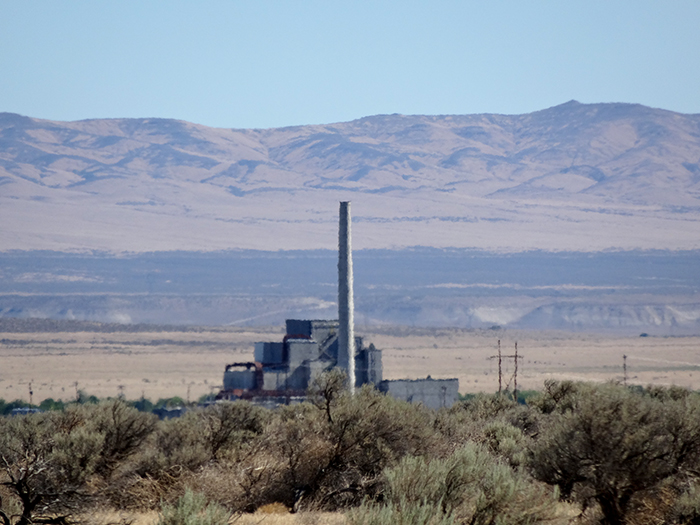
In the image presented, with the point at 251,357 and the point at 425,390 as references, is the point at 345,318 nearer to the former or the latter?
the point at 425,390

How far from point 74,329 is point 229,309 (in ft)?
136

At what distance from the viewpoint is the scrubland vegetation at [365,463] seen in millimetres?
14297

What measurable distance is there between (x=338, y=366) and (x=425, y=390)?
5655mm

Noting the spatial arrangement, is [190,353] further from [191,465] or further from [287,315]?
[191,465]

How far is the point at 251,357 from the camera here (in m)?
114

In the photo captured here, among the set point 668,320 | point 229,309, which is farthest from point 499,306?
point 229,309

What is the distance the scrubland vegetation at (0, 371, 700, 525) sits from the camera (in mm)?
14297

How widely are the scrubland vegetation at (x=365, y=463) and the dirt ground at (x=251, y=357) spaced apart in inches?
1928

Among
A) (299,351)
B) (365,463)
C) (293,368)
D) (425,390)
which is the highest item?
(365,463)

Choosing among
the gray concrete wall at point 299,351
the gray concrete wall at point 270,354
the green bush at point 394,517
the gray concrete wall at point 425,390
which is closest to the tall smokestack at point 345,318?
the gray concrete wall at point 425,390

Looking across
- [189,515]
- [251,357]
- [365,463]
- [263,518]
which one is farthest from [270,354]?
[189,515]

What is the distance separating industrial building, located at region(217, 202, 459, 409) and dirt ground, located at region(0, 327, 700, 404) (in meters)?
8.91

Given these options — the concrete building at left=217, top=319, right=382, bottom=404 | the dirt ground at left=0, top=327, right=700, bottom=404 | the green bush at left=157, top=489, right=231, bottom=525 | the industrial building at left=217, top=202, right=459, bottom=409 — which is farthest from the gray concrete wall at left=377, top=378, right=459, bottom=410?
the green bush at left=157, top=489, right=231, bottom=525

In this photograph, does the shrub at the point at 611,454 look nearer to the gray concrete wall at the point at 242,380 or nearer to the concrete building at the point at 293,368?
the concrete building at the point at 293,368
